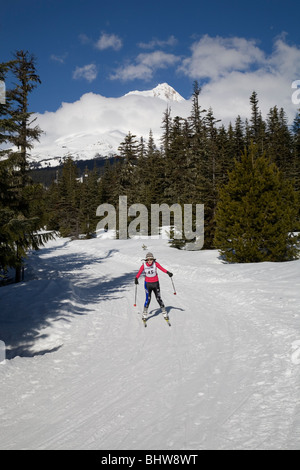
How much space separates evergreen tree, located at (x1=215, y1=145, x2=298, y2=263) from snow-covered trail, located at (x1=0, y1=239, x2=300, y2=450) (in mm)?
3337

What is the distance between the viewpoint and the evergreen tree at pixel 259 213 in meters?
15.5

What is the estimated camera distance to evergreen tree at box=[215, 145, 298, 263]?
15.5 metres

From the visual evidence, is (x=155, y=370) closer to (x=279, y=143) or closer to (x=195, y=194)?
(x=195, y=194)

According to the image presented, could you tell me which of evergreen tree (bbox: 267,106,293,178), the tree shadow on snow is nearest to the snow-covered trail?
the tree shadow on snow

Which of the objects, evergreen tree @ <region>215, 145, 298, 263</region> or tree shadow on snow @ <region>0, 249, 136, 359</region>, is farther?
evergreen tree @ <region>215, 145, 298, 263</region>

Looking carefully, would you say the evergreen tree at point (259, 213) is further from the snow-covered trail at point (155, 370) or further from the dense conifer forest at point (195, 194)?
the snow-covered trail at point (155, 370)

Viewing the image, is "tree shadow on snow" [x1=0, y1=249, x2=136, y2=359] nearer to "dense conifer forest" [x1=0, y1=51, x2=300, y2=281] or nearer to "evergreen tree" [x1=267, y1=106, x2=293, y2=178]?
"dense conifer forest" [x1=0, y1=51, x2=300, y2=281]

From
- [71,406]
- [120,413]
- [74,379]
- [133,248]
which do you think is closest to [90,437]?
[120,413]

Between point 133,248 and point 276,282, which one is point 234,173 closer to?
point 276,282

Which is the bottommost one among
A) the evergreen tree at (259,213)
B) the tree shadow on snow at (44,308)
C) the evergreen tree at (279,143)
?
the tree shadow on snow at (44,308)

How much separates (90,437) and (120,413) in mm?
620

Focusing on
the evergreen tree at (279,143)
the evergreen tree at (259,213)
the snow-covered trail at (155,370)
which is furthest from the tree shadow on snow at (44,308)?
the evergreen tree at (279,143)

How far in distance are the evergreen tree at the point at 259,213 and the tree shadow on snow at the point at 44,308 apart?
270 inches

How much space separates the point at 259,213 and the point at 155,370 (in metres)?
12.0
